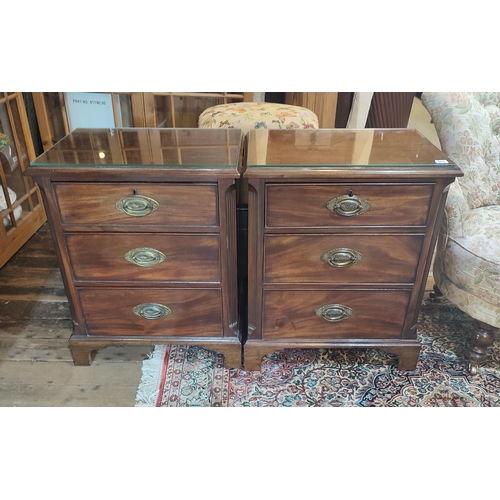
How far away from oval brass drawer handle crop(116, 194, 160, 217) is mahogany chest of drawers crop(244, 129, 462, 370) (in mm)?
273

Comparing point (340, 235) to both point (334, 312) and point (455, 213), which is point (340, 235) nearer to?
point (334, 312)

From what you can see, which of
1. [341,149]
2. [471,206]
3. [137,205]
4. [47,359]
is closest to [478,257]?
[471,206]

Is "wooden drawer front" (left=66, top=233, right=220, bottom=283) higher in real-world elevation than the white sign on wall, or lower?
lower

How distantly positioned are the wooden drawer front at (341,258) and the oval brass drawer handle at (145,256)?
1.02 feet

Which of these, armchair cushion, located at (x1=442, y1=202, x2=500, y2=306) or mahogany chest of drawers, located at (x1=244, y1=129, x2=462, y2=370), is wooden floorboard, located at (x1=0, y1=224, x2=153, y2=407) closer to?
mahogany chest of drawers, located at (x1=244, y1=129, x2=462, y2=370)

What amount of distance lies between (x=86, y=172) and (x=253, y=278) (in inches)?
21.6

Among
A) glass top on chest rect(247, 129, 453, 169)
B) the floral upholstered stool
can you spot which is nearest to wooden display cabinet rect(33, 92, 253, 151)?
the floral upholstered stool

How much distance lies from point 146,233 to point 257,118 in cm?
71

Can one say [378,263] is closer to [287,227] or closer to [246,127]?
[287,227]

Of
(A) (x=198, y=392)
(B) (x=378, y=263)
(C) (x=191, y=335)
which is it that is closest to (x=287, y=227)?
(B) (x=378, y=263)

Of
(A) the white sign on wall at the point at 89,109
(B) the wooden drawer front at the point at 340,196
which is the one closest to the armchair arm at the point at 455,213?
(B) the wooden drawer front at the point at 340,196

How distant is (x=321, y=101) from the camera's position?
2.34 meters

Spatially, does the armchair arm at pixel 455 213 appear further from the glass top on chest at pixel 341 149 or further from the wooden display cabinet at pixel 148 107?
the wooden display cabinet at pixel 148 107

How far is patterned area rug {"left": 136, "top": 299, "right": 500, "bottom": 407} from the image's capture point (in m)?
1.34
